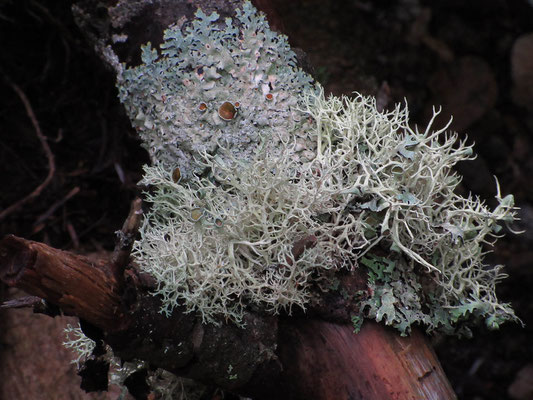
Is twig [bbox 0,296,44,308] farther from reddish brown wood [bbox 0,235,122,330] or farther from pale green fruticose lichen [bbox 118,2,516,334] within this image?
pale green fruticose lichen [bbox 118,2,516,334]

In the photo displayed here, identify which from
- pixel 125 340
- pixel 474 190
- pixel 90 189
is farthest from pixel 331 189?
pixel 474 190

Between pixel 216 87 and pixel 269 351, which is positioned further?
pixel 216 87

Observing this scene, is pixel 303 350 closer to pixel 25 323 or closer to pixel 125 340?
pixel 125 340

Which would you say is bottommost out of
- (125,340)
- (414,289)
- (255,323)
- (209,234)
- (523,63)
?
(125,340)

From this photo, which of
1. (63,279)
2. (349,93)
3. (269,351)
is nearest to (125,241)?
(63,279)

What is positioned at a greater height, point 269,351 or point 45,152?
point 45,152

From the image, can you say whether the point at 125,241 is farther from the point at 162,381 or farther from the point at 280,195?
the point at 162,381
